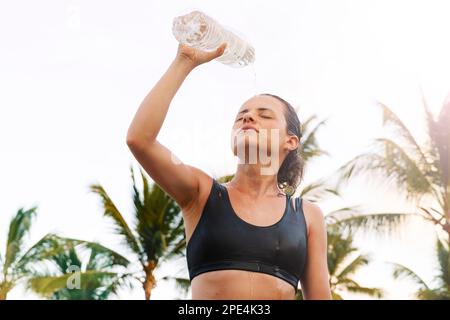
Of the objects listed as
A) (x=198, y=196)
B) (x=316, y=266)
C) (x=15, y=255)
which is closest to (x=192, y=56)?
(x=198, y=196)

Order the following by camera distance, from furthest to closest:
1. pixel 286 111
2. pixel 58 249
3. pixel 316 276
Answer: pixel 58 249
pixel 286 111
pixel 316 276

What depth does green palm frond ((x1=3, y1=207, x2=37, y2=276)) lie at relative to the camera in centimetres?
2435

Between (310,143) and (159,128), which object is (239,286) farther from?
(310,143)

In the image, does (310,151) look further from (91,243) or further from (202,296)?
(202,296)

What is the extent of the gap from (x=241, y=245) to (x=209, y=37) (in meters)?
1.30

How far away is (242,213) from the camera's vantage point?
2.49 meters

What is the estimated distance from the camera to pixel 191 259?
2.40 meters

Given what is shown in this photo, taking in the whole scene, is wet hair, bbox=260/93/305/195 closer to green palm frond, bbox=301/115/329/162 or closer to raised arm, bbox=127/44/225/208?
raised arm, bbox=127/44/225/208

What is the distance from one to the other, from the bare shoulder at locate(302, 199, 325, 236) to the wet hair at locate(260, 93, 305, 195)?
32 centimetres

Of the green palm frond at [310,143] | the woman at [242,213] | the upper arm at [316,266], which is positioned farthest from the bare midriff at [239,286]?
the green palm frond at [310,143]

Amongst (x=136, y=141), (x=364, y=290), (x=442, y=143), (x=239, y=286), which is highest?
(x=442, y=143)

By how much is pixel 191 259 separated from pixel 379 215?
16.0m

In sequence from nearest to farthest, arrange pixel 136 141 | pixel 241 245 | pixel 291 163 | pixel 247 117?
pixel 136 141 < pixel 241 245 < pixel 247 117 < pixel 291 163

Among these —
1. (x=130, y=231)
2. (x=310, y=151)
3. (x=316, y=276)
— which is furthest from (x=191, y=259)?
(x=130, y=231)
